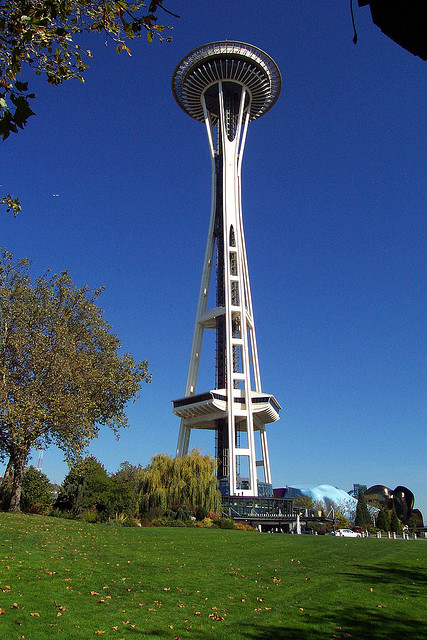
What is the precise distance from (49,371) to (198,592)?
17907 mm

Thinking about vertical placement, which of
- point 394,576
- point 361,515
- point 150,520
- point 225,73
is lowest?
point 394,576

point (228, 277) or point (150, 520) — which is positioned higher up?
point (228, 277)

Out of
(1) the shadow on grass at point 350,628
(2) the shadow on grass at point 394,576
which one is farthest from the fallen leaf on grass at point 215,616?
(2) the shadow on grass at point 394,576

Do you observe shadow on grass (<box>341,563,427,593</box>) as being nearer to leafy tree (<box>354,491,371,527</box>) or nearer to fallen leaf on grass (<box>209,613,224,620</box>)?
fallen leaf on grass (<box>209,613,224,620</box>)

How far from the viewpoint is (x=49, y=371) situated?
1020 inches

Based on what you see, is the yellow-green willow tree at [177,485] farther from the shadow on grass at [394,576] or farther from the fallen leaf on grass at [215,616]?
the fallen leaf on grass at [215,616]

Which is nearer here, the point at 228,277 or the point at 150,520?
the point at 150,520

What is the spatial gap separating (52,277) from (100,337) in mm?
4854

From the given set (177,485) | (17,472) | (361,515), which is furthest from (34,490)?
(361,515)

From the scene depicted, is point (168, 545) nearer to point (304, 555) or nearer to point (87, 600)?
point (304, 555)

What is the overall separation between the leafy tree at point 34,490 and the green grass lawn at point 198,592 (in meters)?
17.9

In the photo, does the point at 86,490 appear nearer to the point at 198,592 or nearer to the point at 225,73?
the point at 198,592

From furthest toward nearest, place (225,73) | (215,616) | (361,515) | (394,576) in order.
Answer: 1. (225,73)
2. (361,515)
3. (394,576)
4. (215,616)

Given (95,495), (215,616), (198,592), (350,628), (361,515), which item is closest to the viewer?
(350,628)
